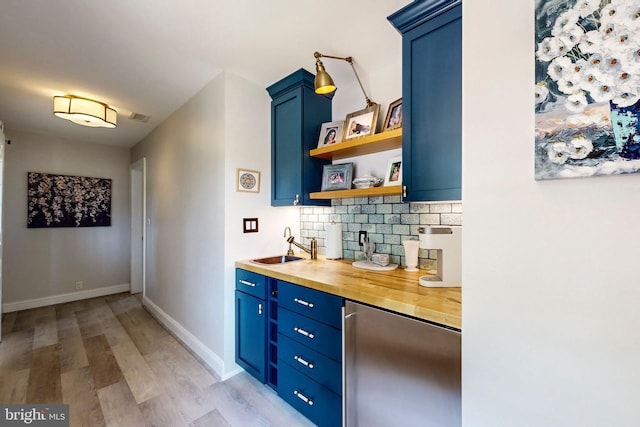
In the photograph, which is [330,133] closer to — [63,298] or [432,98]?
[432,98]

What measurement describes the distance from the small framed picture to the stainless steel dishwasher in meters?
0.97

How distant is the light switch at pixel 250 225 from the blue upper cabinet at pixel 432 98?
1.34 metres

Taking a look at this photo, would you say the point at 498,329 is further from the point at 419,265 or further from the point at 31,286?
the point at 31,286

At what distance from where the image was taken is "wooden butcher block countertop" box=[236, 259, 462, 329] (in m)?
1.09

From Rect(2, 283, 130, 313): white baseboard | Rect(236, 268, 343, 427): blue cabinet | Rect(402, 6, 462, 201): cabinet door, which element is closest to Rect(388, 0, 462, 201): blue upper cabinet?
Rect(402, 6, 462, 201): cabinet door

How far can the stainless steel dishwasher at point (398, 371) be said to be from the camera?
1028mm

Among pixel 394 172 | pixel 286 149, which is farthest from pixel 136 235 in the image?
pixel 394 172

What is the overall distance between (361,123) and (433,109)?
705 millimetres

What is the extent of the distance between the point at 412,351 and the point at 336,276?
622 millimetres

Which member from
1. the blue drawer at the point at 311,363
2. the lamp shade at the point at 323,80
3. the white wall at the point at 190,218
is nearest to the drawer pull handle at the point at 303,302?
the blue drawer at the point at 311,363

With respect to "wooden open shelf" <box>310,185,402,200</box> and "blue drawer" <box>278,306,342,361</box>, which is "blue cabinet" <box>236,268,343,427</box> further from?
"wooden open shelf" <box>310,185,402,200</box>

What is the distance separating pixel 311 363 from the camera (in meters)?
1.55

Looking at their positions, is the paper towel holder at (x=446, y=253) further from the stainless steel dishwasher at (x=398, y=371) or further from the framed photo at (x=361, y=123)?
the framed photo at (x=361, y=123)

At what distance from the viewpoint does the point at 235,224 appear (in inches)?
84.4
